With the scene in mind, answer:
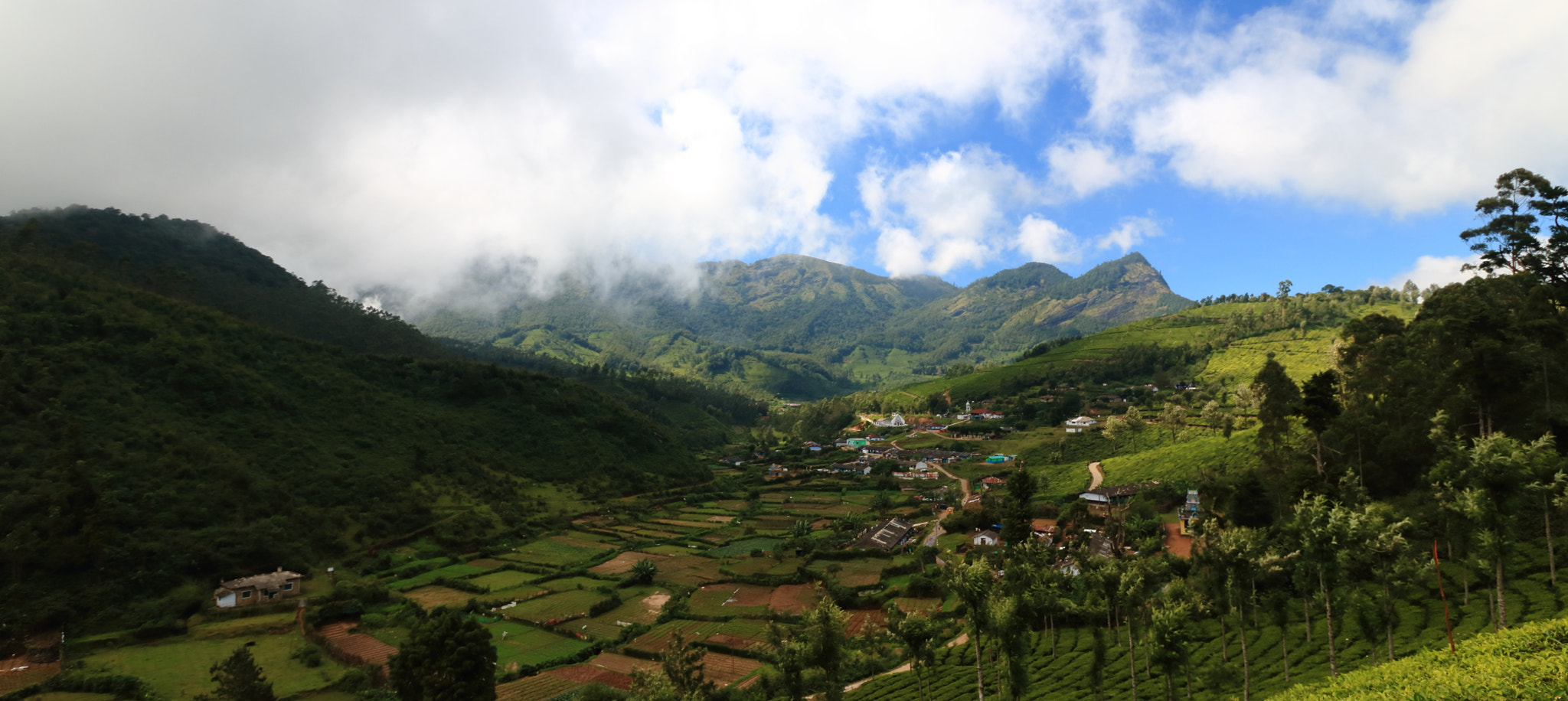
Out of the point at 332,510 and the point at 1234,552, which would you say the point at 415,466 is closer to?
the point at 332,510

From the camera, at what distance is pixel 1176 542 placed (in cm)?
5200

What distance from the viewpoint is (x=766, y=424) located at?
182875mm

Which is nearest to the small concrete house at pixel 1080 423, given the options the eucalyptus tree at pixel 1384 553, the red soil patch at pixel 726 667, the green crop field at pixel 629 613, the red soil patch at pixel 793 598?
the red soil patch at pixel 793 598

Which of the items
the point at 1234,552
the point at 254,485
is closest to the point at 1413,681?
the point at 1234,552

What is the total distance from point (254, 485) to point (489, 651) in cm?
4108

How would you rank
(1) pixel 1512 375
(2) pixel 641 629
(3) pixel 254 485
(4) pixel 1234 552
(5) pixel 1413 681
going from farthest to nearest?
(3) pixel 254 485 → (2) pixel 641 629 → (1) pixel 1512 375 → (4) pixel 1234 552 → (5) pixel 1413 681

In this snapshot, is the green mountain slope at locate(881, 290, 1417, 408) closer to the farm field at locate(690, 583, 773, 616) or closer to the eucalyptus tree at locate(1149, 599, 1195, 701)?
the farm field at locate(690, 583, 773, 616)

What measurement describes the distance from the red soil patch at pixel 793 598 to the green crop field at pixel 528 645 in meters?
14.9

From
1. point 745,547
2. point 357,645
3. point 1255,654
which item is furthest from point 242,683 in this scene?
point 1255,654

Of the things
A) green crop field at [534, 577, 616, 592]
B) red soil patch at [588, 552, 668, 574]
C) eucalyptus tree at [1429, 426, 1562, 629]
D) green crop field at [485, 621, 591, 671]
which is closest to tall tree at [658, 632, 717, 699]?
green crop field at [485, 621, 591, 671]

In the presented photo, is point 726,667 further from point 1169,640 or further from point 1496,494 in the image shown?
point 1496,494

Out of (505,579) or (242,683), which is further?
(505,579)

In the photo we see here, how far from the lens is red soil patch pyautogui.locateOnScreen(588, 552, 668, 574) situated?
5922cm

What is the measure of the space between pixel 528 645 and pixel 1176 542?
51.6 meters
